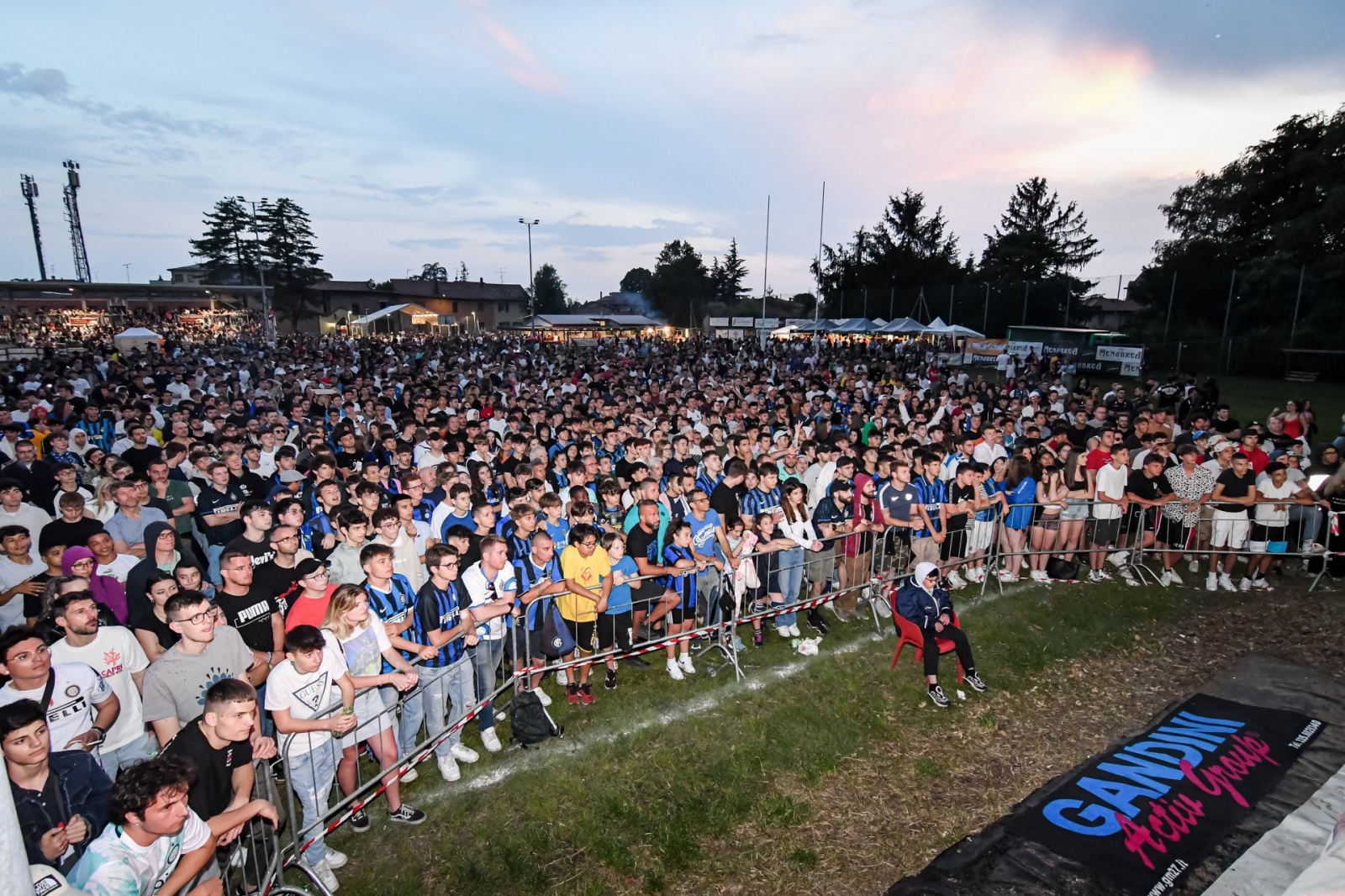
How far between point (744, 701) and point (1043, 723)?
9.15ft

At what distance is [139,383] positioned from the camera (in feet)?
54.4

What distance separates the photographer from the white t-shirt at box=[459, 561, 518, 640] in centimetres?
554

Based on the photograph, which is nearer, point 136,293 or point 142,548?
point 142,548

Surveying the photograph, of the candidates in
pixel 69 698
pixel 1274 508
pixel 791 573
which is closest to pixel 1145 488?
pixel 1274 508

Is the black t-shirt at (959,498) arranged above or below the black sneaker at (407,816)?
above

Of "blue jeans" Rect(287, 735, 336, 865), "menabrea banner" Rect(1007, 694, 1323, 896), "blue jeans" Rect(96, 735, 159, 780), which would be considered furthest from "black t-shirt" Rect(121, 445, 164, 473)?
"menabrea banner" Rect(1007, 694, 1323, 896)

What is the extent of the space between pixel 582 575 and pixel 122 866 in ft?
12.4

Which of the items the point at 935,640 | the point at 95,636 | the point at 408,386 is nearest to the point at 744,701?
the point at 935,640

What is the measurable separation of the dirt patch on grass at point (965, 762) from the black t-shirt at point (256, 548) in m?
4.31

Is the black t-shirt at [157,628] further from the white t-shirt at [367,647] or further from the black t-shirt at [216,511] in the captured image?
the black t-shirt at [216,511]

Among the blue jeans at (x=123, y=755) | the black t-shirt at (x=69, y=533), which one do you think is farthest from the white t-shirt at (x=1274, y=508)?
the black t-shirt at (x=69, y=533)

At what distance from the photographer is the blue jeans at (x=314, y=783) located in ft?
13.9

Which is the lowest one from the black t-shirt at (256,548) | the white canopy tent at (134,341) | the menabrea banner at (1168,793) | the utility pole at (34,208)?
the menabrea banner at (1168,793)

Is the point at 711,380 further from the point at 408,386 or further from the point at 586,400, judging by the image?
the point at 408,386
